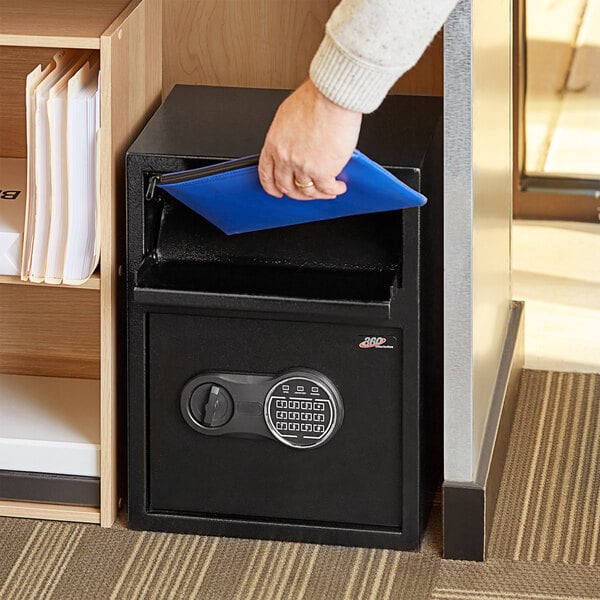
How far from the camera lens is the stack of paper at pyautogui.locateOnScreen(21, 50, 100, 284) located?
5.64ft

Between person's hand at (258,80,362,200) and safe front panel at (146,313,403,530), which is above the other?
person's hand at (258,80,362,200)

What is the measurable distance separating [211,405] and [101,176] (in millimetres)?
354

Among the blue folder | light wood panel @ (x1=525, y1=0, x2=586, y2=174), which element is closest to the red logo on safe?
the blue folder

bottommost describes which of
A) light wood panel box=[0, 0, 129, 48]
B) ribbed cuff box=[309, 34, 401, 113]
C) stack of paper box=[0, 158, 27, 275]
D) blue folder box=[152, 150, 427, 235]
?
stack of paper box=[0, 158, 27, 275]

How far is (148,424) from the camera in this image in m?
1.84

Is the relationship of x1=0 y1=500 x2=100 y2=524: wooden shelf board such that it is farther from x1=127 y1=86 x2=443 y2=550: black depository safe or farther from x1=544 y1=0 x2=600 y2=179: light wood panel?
x1=544 y1=0 x2=600 y2=179: light wood panel

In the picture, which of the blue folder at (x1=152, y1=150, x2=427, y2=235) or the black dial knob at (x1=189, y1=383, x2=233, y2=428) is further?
the black dial knob at (x1=189, y1=383, x2=233, y2=428)

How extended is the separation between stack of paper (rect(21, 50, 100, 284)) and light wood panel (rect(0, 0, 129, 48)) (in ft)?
0.17

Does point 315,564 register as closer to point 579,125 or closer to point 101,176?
point 101,176

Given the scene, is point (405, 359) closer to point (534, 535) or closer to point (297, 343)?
point (297, 343)

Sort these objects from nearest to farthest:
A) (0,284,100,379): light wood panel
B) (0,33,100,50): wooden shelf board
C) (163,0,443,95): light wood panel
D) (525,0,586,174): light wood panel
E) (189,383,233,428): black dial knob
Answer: (0,33,100,50): wooden shelf board < (189,383,233,428): black dial knob < (163,0,443,95): light wood panel < (0,284,100,379): light wood panel < (525,0,586,174): light wood panel

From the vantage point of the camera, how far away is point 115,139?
1.76m

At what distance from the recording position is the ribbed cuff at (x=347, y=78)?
136cm

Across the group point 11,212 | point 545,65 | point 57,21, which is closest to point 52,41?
point 57,21
